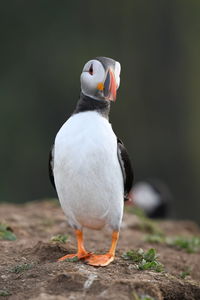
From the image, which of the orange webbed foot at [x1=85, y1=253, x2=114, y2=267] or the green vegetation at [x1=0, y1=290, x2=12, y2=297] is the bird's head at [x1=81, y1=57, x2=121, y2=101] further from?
the green vegetation at [x1=0, y1=290, x2=12, y2=297]

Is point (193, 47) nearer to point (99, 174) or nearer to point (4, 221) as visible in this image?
point (4, 221)

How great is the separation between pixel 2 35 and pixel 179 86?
618cm

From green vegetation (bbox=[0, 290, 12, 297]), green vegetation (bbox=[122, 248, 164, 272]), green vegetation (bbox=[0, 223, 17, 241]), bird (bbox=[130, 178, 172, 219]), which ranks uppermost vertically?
green vegetation (bbox=[0, 290, 12, 297])

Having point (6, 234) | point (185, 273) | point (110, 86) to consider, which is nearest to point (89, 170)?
point (110, 86)

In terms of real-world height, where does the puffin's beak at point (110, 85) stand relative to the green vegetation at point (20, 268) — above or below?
above

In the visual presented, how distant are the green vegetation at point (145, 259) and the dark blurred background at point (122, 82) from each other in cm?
1430

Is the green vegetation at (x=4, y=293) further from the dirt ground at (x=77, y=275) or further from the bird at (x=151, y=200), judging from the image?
the bird at (x=151, y=200)

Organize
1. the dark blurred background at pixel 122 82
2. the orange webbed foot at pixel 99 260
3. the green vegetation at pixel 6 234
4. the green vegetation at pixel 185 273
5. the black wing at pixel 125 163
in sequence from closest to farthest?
1. the orange webbed foot at pixel 99 260
2. the black wing at pixel 125 163
3. the green vegetation at pixel 185 273
4. the green vegetation at pixel 6 234
5. the dark blurred background at pixel 122 82

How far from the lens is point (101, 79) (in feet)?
17.9

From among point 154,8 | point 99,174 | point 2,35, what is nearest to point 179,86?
point 154,8

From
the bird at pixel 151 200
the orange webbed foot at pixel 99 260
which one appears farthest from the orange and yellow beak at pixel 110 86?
the bird at pixel 151 200

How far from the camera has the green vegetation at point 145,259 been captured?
5.66m

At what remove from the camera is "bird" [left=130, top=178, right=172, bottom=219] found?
1490 cm

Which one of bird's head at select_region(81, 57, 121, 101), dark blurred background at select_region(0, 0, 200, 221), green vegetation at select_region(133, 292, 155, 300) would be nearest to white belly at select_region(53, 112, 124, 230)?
bird's head at select_region(81, 57, 121, 101)
